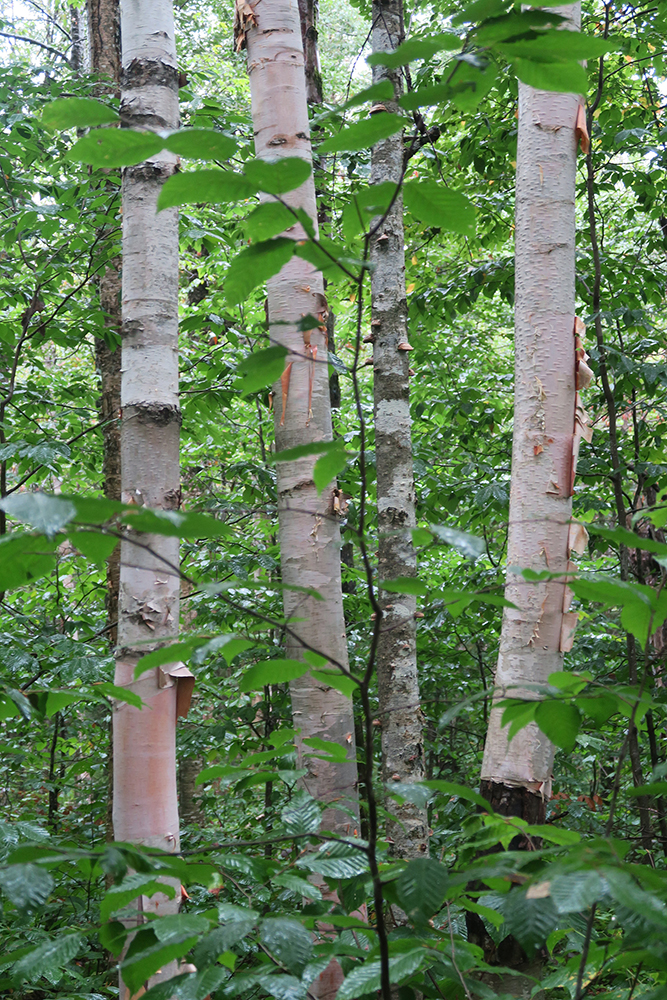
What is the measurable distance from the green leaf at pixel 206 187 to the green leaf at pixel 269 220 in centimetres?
3

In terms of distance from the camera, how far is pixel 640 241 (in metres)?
3.97

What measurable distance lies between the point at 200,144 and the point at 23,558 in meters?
0.57

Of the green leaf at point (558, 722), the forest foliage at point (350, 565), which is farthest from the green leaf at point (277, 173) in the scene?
the green leaf at point (558, 722)

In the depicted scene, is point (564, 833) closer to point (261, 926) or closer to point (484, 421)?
point (261, 926)

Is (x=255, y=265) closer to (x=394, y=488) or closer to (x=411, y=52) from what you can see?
(x=411, y=52)

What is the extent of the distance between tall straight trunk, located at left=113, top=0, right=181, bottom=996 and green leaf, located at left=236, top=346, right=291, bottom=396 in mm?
892

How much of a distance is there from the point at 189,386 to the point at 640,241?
2.77 m

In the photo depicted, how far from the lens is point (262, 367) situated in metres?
0.93

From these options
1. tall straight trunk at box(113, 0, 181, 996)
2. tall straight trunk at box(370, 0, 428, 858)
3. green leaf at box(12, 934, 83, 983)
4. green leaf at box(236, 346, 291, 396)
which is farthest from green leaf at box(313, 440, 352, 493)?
tall straight trunk at box(370, 0, 428, 858)

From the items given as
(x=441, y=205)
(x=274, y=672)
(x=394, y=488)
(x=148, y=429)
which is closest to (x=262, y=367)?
(x=441, y=205)

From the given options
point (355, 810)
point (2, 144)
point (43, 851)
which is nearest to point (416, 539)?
point (43, 851)

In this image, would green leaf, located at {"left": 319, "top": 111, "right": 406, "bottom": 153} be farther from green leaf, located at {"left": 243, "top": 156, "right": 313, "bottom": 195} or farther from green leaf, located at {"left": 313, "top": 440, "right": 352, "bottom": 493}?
green leaf, located at {"left": 313, "top": 440, "right": 352, "bottom": 493}

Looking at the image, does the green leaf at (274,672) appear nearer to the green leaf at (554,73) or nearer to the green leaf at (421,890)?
the green leaf at (421,890)

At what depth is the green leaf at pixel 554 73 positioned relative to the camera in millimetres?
907
